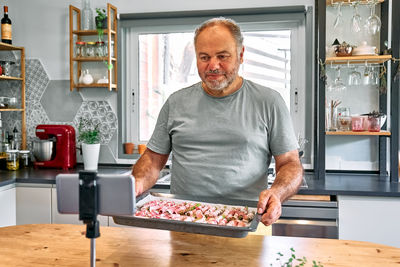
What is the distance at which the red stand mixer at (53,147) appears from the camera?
344 centimetres

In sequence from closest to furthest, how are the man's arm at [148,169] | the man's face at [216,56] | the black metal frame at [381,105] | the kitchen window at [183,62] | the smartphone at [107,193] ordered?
the smartphone at [107,193] < the man's face at [216,56] < the man's arm at [148,169] < the black metal frame at [381,105] < the kitchen window at [183,62]

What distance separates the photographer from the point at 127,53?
145 inches

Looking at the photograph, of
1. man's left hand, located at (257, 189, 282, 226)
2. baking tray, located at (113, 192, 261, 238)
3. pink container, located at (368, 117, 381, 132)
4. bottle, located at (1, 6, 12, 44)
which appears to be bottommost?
baking tray, located at (113, 192, 261, 238)

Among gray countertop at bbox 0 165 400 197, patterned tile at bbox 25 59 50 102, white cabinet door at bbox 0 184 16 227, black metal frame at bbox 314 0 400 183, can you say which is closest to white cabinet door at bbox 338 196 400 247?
gray countertop at bbox 0 165 400 197

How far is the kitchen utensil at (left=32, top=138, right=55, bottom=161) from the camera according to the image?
342 cm

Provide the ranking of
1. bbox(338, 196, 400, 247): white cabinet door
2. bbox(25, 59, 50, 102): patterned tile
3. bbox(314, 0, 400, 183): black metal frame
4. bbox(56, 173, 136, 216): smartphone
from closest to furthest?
bbox(56, 173, 136, 216): smartphone → bbox(338, 196, 400, 247): white cabinet door → bbox(314, 0, 400, 183): black metal frame → bbox(25, 59, 50, 102): patterned tile

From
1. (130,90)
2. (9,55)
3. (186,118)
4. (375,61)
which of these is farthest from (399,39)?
(9,55)

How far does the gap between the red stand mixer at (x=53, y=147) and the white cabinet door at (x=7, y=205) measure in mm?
456

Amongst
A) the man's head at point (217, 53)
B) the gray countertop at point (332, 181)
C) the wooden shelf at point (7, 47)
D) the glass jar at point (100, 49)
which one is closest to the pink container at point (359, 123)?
the gray countertop at point (332, 181)

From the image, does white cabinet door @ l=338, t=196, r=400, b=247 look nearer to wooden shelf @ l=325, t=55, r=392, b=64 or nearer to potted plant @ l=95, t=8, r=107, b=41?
wooden shelf @ l=325, t=55, r=392, b=64

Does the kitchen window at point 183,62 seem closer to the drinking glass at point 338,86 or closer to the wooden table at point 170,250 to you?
the drinking glass at point 338,86

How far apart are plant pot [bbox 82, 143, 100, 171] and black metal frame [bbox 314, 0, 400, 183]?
1.74m

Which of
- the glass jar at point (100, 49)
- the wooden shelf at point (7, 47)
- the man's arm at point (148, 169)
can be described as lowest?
the man's arm at point (148, 169)

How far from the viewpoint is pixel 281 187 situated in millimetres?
1595
